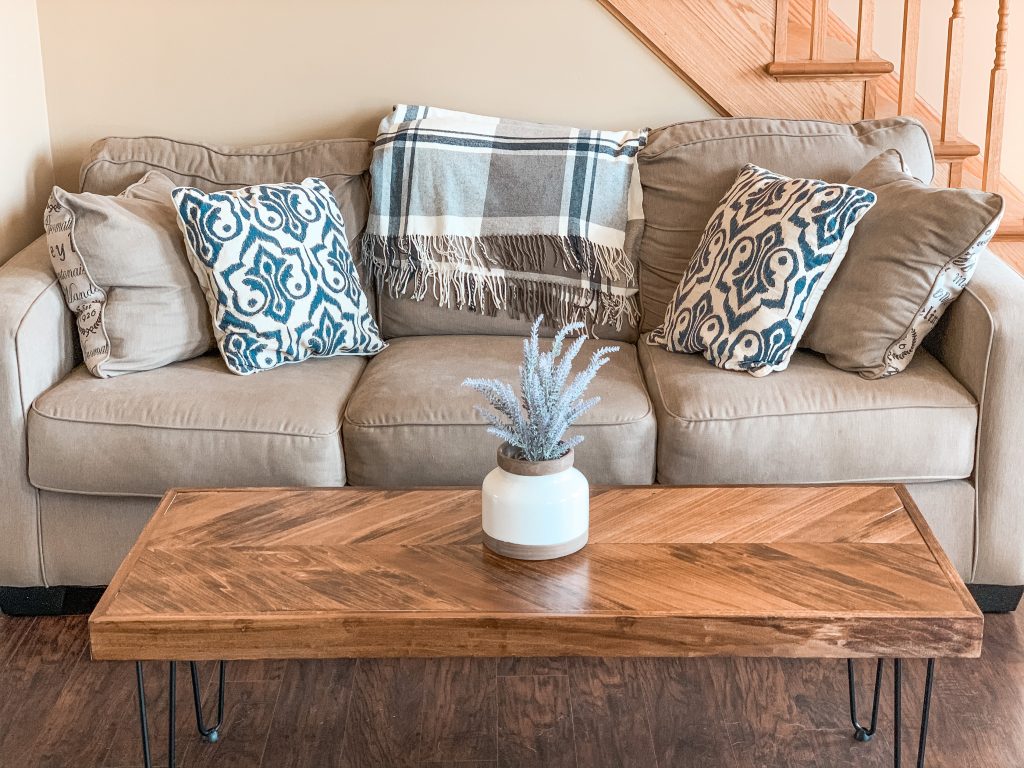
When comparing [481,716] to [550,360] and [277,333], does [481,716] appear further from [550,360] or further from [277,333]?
[277,333]

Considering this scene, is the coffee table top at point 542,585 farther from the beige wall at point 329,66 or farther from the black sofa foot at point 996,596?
the beige wall at point 329,66

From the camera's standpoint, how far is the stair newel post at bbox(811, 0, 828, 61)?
276 centimetres

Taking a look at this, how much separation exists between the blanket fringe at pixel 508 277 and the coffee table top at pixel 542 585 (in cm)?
97

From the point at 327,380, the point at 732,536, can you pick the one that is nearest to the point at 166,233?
the point at 327,380

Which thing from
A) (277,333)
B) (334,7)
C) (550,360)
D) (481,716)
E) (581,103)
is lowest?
(481,716)

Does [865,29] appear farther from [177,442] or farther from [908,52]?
[177,442]

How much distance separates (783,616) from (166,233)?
5.18ft

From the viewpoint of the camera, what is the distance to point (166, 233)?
2348 mm

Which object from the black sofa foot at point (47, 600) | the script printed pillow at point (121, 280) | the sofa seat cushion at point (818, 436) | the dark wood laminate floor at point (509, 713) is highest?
the script printed pillow at point (121, 280)

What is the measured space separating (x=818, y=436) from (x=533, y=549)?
819 mm

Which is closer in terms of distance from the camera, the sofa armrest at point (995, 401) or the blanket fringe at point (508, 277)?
the sofa armrest at point (995, 401)

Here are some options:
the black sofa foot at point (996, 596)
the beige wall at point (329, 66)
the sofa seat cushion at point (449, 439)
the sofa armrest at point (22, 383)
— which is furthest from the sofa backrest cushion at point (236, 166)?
the black sofa foot at point (996, 596)

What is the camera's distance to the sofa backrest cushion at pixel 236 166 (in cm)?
267

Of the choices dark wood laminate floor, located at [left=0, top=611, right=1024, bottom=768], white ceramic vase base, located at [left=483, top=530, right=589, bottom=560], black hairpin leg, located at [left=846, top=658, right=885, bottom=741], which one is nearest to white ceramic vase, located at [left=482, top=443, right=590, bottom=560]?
white ceramic vase base, located at [left=483, top=530, right=589, bottom=560]
